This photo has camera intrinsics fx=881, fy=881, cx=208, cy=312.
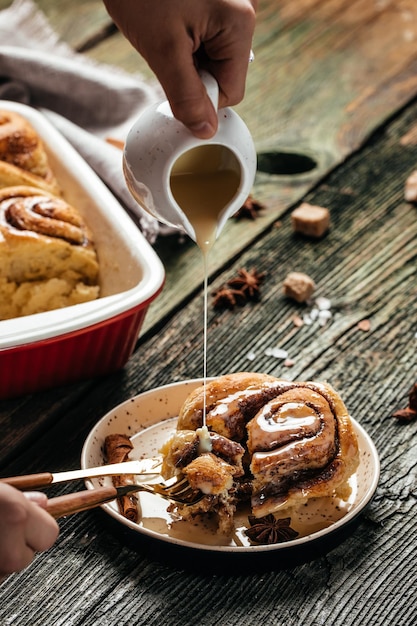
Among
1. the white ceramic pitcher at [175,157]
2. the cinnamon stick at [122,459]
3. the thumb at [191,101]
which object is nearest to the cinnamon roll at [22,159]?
the white ceramic pitcher at [175,157]

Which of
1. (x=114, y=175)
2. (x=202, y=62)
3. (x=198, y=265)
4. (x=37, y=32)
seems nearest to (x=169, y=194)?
(x=202, y=62)

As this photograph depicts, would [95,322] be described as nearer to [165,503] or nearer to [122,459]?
[122,459]

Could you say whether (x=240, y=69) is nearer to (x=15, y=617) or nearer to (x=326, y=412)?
(x=326, y=412)

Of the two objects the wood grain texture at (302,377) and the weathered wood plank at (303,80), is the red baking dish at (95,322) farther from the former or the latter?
the weathered wood plank at (303,80)

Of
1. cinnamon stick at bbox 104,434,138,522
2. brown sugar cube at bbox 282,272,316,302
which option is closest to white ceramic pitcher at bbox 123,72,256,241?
cinnamon stick at bbox 104,434,138,522

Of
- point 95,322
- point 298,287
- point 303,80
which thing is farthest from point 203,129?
point 303,80

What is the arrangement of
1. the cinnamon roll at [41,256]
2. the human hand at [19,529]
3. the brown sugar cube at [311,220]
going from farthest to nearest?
1. the brown sugar cube at [311,220]
2. the cinnamon roll at [41,256]
3. the human hand at [19,529]
